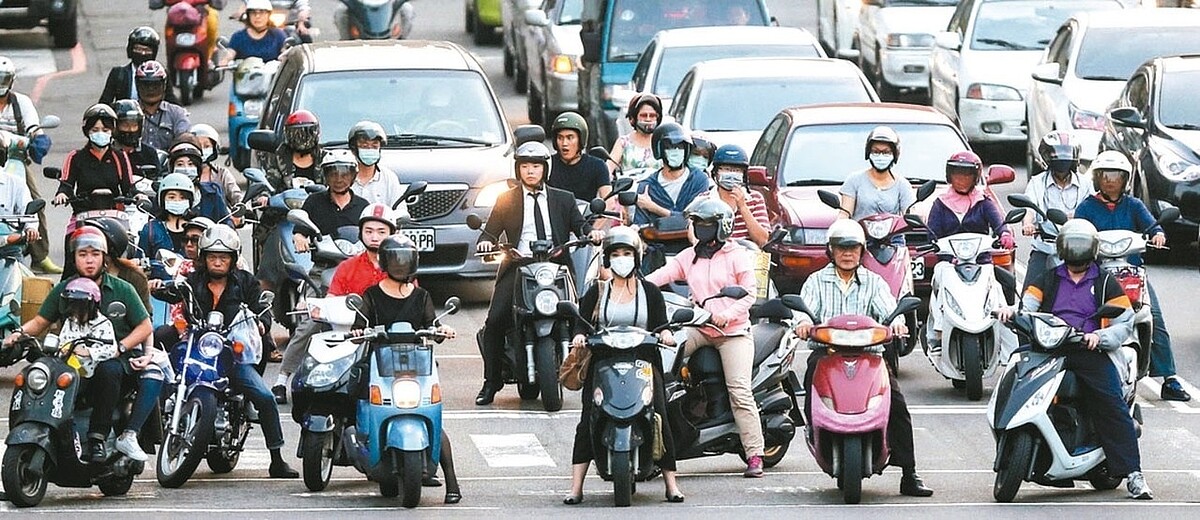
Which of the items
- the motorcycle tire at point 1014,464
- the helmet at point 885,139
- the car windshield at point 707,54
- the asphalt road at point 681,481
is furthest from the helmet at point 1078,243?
the car windshield at point 707,54

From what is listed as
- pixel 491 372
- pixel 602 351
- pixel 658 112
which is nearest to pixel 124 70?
pixel 658 112

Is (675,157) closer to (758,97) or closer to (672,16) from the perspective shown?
(758,97)

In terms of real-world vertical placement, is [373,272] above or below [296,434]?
above

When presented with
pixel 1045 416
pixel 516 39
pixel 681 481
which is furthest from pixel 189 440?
pixel 516 39

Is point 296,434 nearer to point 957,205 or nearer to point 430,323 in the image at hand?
point 430,323

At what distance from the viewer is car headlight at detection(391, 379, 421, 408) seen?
1440 centimetres

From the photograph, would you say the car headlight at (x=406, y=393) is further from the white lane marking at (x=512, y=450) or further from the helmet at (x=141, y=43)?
the helmet at (x=141, y=43)

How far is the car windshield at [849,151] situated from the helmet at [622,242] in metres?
6.31

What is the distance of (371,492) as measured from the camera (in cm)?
1525

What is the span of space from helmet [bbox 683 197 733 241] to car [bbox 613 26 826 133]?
992 cm

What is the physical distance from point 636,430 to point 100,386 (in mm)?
2681

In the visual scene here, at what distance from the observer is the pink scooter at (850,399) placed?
48.5 feet

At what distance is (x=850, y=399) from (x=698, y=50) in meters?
11.4

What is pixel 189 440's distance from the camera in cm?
1523
